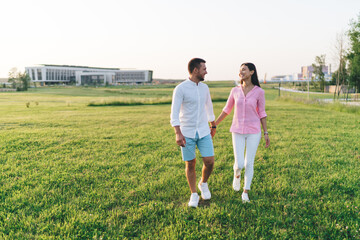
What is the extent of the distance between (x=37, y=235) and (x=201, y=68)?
305 cm

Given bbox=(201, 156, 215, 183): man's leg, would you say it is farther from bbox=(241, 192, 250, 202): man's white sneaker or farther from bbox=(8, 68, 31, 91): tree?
bbox=(8, 68, 31, 91): tree

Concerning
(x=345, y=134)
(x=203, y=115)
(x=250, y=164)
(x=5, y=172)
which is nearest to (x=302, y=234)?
(x=250, y=164)

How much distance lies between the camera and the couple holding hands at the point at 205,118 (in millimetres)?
3490

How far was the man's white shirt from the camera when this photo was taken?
3434mm

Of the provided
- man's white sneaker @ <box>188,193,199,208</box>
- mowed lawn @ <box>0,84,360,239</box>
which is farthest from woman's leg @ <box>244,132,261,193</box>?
man's white sneaker @ <box>188,193,199,208</box>

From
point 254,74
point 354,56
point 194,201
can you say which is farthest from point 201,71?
point 354,56

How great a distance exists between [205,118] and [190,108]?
325 millimetres

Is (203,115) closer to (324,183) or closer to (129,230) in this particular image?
(129,230)

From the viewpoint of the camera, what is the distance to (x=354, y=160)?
5988 millimetres

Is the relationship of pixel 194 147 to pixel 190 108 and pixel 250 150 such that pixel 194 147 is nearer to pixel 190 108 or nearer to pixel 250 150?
pixel 190 108

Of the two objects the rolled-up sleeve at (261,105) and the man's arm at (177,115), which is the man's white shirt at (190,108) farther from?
the rolled-up sleeve at (261,105)

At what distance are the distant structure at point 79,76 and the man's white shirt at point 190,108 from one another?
124 meters

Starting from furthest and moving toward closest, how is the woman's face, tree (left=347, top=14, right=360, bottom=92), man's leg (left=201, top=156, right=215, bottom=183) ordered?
tree (left=347, top=14, right=360, bottom=92)
the woman's face
man's leg (left=201, top=156, right=215, bottom=183)

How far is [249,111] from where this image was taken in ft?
12.7
